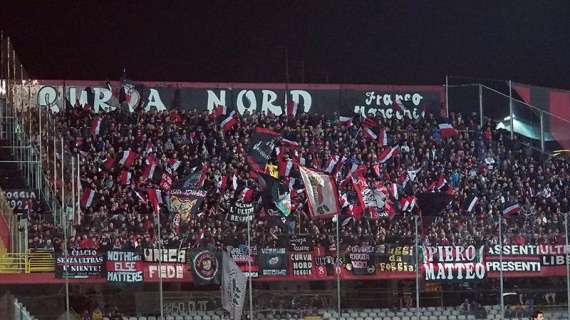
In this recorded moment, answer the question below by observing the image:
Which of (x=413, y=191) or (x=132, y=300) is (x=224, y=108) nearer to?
(x=413, y=191)

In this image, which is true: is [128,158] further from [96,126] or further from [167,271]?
[167,271]

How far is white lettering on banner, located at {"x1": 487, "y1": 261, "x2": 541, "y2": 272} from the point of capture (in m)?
31.2

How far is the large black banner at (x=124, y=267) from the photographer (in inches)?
1177

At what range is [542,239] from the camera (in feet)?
104

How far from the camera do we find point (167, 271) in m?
29.9

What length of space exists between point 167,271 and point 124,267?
3.65ft

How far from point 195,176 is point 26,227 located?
1159 cm

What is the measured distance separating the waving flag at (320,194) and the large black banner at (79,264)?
9.98 meters

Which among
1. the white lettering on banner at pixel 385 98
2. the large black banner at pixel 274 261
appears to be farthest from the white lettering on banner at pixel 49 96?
the large black banner at pixel 274 261

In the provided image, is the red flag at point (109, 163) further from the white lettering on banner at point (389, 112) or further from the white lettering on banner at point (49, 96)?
the white lettering on banner at point (389, 112)

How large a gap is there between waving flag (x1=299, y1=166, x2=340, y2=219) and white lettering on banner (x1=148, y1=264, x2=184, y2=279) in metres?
8.71

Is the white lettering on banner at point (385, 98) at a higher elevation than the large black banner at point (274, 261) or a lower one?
higher

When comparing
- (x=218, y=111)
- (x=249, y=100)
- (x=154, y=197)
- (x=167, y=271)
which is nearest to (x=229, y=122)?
(x=218, y=111)

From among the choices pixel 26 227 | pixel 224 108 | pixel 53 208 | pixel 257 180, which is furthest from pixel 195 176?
pixel 26 227
